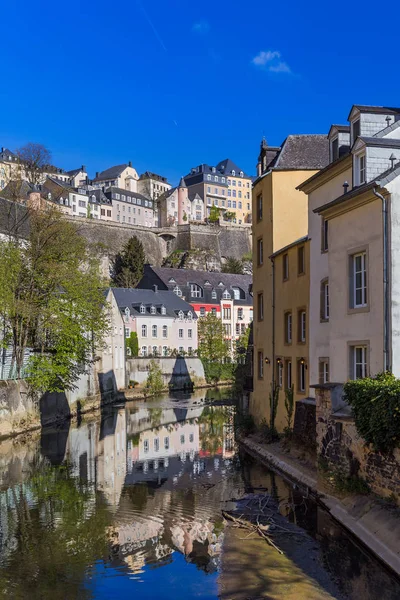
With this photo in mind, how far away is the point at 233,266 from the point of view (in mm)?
107062

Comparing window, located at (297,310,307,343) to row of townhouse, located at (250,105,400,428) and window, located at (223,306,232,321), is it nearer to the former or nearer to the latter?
row of townhouse, located at (250,105,400,428)

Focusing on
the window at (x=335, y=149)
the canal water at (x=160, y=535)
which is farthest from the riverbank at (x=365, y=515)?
the window at (x=335, y=149)

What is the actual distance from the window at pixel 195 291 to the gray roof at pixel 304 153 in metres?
55.4

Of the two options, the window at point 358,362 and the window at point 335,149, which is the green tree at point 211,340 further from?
the window at point 358,362

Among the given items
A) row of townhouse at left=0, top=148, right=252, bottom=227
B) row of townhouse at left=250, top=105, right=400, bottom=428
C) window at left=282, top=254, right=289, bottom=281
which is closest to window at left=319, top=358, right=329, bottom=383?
row of townhouse at left=250, top=105, right=400, bottom=428

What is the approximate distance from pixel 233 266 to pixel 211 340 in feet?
117

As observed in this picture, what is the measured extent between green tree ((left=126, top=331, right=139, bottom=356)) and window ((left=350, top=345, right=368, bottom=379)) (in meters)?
50.1

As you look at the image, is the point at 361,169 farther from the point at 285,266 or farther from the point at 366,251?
the point at 285,266

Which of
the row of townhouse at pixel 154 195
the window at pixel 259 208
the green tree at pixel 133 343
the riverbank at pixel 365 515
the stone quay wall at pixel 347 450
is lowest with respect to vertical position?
the riverbank at pixel 365 515

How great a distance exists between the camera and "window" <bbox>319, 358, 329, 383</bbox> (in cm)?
2270

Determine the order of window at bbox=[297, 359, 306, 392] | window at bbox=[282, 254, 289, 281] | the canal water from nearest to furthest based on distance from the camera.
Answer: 1. the canal water
2. window at bbox=[297, 359, 306, 392]
3. window at bbox=[282, 254, 289, 281]

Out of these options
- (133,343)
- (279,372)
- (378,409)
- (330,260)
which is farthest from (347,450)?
(133,343)

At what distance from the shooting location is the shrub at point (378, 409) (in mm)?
13328

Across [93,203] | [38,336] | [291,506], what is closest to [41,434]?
[38,336]
